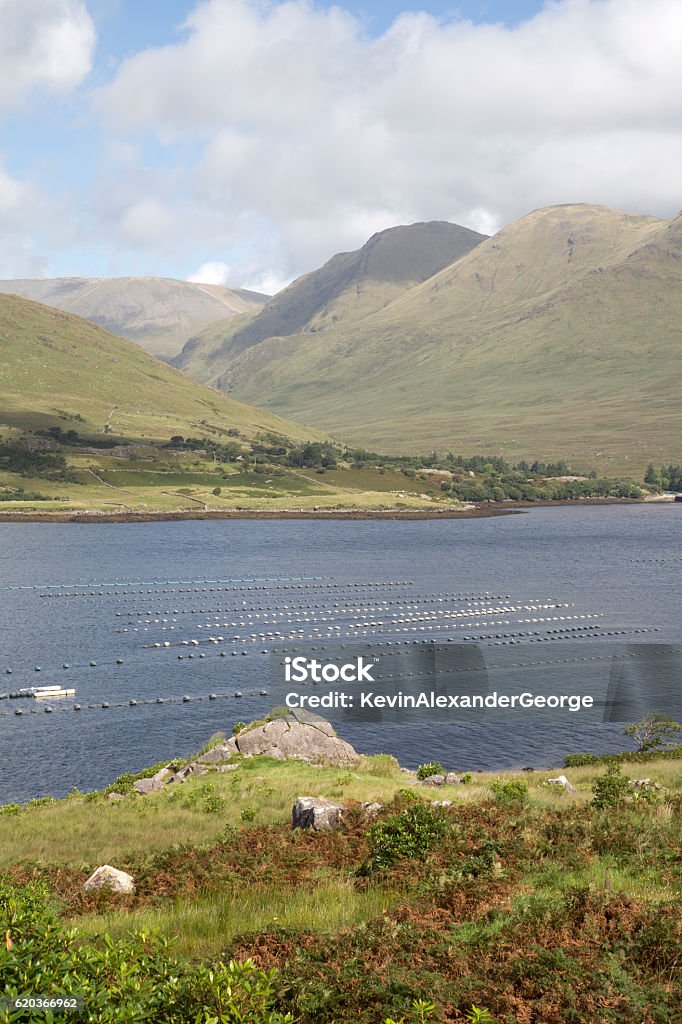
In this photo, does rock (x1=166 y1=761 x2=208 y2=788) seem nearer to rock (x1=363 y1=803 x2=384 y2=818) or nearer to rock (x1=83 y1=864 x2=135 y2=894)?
rock (x1=363 y1=803 x2=384 y2=818)

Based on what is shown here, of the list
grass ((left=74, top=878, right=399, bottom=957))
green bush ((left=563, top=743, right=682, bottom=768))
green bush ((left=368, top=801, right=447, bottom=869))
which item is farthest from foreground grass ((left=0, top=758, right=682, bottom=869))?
green bush ((left=563, top=743, right=682, bottom=768))

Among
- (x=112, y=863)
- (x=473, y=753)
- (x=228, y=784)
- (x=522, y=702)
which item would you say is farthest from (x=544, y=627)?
(x=112, y=863)

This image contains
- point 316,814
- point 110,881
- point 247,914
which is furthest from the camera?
point 316,814

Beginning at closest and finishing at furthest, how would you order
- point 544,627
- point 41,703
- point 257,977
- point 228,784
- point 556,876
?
point 257,977 → point 556,876 → point 228,784 → point 41,703 → point 544,627

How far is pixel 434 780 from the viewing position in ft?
173

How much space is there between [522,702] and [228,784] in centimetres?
5511

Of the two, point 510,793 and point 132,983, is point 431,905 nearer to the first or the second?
point 132,983

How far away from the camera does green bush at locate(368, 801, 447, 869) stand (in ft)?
Answer: 80.6

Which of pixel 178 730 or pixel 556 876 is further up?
pixel 556 876

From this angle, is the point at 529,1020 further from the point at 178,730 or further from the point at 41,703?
the point at 41,703

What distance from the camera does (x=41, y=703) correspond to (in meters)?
93.9

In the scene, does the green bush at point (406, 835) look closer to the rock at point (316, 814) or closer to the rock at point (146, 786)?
the rock at point (316, 814)

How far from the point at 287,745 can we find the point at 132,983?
45741 mm

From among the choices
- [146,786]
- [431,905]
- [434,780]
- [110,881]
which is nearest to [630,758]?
[434,780]
